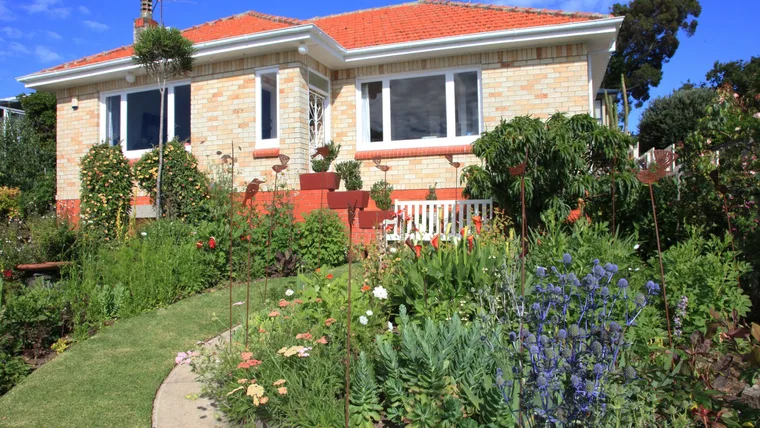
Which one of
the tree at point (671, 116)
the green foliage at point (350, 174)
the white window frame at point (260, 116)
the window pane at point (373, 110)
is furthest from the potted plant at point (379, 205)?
the tree at point (671, 116)

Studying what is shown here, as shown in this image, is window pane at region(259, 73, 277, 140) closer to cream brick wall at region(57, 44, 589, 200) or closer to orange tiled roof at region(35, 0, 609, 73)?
cream brick wall at region(57, 44, 589, 200)

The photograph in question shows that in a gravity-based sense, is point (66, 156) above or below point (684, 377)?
above

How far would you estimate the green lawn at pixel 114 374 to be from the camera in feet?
11.2

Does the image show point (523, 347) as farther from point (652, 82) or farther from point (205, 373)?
point (652, 82)

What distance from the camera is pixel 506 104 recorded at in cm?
1019

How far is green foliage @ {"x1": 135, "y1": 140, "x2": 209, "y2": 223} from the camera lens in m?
9.19

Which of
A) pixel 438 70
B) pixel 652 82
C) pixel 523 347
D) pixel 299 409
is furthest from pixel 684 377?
pixel 652 82

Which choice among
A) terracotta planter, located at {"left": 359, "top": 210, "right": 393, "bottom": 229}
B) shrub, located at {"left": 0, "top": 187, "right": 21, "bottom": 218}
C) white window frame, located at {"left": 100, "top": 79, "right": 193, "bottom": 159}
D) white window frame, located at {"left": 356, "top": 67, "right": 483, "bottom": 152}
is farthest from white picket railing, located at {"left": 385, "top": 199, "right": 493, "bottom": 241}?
shrub, located at {"left": 0, "top": 187, "right": 21, "bottom": 218}

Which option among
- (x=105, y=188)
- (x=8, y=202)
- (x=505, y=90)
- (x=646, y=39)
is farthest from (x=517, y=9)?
(x=646, y=39)

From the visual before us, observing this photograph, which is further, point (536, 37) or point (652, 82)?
point (652, 82)

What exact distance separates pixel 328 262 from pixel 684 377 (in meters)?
5.62

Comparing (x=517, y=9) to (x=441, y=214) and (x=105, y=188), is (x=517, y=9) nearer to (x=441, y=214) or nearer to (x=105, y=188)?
(x=441, y=214)

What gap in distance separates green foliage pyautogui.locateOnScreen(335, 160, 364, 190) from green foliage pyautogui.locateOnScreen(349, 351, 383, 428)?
304 inches

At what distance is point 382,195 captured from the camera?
389 inches
